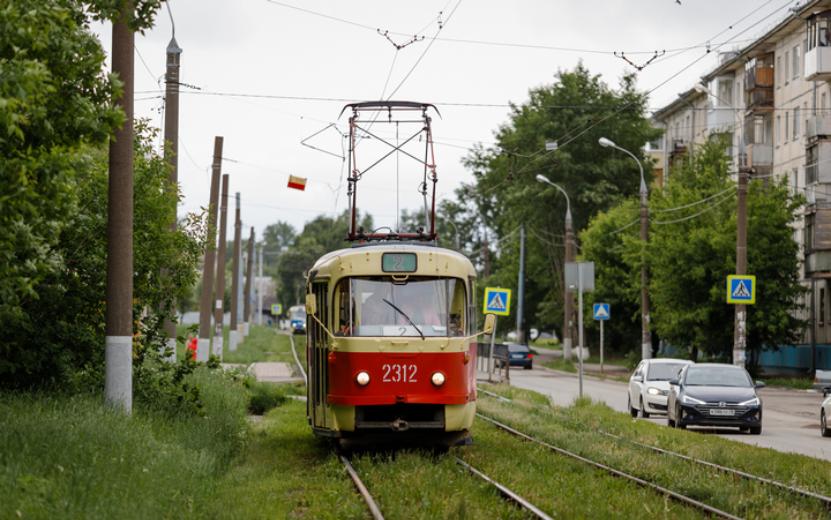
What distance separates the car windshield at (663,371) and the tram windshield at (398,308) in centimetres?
1629

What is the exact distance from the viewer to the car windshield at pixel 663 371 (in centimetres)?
3422

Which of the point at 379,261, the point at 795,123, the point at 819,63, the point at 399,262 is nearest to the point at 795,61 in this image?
the point at 795,123

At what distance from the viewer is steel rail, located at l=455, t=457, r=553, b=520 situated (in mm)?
13105

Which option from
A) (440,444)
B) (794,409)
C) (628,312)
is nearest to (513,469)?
(440,444)

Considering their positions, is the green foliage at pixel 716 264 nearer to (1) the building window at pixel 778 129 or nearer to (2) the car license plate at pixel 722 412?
(1) the building window at pixel 778 129

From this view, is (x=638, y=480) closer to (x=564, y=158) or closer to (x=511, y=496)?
(x=511, y=496)

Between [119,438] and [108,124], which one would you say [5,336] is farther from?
[108,124]

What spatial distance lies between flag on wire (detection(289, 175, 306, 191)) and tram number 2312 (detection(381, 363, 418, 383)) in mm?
26670

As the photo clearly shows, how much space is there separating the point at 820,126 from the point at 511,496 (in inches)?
1967

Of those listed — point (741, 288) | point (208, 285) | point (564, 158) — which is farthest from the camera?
point (564, 158)

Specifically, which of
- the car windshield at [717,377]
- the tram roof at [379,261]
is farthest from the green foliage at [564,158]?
the tram roof at [379,261]

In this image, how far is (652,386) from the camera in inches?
1321

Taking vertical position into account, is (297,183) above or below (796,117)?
below

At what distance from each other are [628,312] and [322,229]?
316 feet
